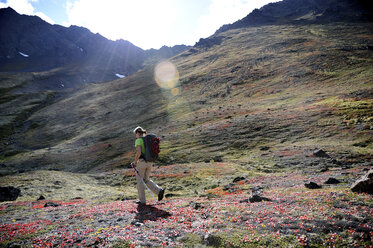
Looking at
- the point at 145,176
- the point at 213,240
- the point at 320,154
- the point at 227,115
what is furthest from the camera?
the point at 227,115

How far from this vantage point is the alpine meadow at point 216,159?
364 inches

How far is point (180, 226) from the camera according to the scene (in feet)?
32.8

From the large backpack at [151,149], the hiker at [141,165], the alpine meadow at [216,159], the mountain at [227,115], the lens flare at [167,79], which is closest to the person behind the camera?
the alpine meadow at [216,159]

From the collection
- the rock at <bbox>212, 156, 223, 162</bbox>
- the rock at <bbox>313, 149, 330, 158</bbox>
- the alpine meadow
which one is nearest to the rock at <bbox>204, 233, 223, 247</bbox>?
the alpine meadow

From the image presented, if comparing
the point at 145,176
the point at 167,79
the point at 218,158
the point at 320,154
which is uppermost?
the point at 167,79

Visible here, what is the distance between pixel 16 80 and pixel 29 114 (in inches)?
3632

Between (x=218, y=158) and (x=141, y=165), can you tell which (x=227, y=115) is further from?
(x=141, y=165)

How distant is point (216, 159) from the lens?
35.6m

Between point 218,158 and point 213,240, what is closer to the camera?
point 213,240

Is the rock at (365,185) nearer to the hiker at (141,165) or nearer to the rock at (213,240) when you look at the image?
the rock at (213,240)

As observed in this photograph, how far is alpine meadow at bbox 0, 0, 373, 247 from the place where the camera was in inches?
364

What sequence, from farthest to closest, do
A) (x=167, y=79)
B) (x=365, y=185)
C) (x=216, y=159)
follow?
(x=167, y=79) < (x=216, y=159) < (x=365, y=185)

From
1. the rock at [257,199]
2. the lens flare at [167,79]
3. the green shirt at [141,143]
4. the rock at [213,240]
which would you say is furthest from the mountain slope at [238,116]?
the rock at [213,240]

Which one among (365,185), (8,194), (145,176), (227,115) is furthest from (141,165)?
(227,115)
